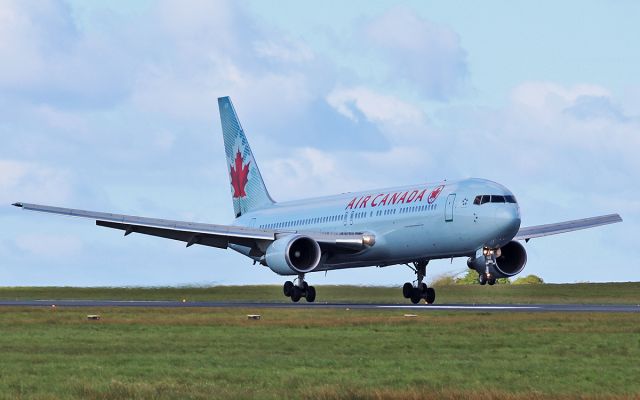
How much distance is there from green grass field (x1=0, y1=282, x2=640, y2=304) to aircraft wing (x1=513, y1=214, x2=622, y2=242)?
296 centimetres

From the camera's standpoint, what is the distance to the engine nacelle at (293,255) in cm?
5047

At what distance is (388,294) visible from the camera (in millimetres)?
56312

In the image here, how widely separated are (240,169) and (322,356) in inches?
1727

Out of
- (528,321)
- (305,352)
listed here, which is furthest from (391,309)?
(305,352)

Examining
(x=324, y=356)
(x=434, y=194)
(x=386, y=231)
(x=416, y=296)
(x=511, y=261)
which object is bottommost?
(x=324, y=356)

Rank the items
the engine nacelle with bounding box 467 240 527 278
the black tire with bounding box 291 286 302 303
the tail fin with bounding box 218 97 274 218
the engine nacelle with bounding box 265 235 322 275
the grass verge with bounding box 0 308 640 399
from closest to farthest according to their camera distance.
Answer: the grass verge with bounding box 0 308 640 399 < the engine nacelle with bounding box 265 235 322 275 < the engine nacelle with bounding box 467 240 527 278 < the black tire with bounding box 291 286 302 303 < the tail fin with bounding box 218 97 274 218

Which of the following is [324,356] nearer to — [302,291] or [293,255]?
[293,255]

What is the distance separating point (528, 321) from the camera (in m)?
34.6

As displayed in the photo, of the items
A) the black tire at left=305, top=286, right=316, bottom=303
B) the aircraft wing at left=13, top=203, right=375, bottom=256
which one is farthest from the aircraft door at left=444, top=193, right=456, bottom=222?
the black tire at left=305, top=286, right=316, bottom=303

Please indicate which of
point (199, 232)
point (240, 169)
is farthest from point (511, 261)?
point (240, 169)

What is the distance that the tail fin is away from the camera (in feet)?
217

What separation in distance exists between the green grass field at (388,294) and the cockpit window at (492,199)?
24.3ft

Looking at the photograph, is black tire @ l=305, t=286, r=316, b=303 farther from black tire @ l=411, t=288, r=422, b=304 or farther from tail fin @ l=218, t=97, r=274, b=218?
tail fin @ l=218, t=97, r=274, b=218

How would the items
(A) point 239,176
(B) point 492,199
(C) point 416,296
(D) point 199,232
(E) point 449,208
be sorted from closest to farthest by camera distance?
(B) point 492,199 → (E) point 449,208 → (C) point 416,296 → (D) point 199,232 → (A) point 239,176
